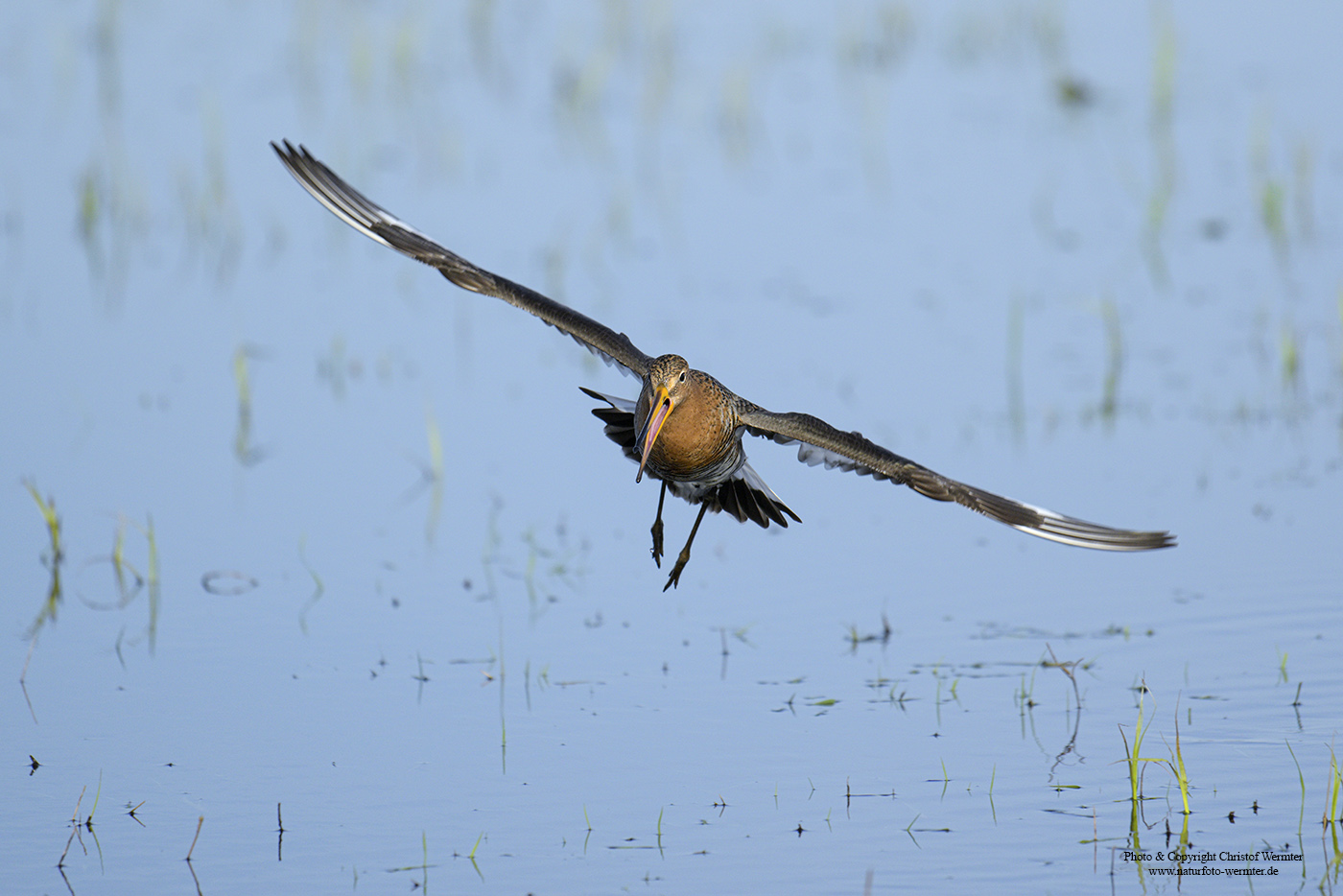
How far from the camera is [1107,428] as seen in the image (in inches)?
405

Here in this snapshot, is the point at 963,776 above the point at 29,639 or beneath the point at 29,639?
beneath

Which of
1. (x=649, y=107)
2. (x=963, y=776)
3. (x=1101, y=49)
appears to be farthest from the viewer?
(x=1101, y=49)

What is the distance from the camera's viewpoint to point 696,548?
9227 millimetres

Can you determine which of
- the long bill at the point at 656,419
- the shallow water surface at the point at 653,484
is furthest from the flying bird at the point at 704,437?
the shallow water surface at the point at 653,484

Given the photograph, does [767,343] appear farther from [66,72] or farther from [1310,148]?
[66,72]

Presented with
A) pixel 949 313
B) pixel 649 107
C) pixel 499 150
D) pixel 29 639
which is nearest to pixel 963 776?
pixel 29 639

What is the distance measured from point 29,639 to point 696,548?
324 cm

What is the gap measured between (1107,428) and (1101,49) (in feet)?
30.6

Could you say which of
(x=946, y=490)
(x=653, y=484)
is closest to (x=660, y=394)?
(x=946, y=490)

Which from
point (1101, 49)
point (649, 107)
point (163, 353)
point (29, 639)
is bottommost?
point (29, 639)

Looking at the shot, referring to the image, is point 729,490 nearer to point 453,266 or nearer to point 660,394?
point 660,394

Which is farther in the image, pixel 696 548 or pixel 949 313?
pixel 949 313

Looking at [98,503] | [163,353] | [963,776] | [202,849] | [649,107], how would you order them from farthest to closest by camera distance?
[649,107] → [163,353] → [98,503] → [963,776] → [202,849]

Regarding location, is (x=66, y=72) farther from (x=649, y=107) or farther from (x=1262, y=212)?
(x=1262, y=212)
